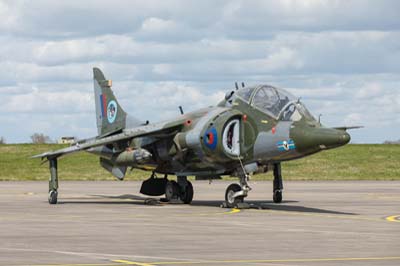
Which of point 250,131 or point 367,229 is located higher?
point 250,131

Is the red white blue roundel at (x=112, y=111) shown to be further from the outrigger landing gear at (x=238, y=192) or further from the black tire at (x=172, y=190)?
the outrigger landing gear at (x=238, y=192)

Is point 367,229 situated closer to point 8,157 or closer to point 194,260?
point 194,260

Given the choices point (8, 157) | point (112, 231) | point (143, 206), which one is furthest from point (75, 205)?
point (8, 157)

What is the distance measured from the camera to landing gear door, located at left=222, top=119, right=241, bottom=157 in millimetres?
27625

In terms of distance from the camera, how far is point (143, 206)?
29969mm

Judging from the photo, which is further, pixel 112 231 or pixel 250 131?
pixel 250 131

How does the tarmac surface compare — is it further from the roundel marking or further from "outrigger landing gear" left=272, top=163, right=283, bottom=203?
the roundel marking

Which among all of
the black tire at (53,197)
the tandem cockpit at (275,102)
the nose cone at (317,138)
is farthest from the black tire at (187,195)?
the nose cone at (317,138)

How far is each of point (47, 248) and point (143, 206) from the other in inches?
542

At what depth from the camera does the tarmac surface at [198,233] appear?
14.8 meters

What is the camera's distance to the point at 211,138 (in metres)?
27.9

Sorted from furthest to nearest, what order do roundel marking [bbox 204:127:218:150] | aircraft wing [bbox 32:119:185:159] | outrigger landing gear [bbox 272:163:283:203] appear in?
outrigger landing gear [bbox 272:163:283:203]
aircraft wing [bbox 32:119:185:159]
roundel marking [bbox 204:127:218:150]

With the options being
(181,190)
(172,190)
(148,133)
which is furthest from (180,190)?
(148,133)

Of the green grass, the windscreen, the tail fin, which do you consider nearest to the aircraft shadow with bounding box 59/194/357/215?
the tail fin
